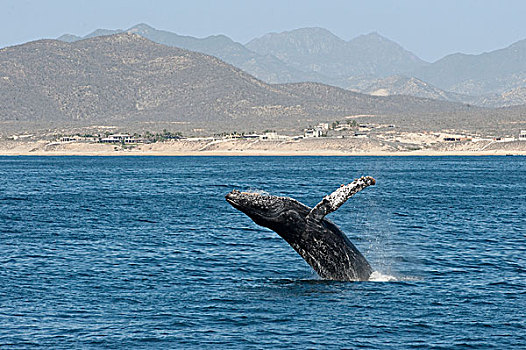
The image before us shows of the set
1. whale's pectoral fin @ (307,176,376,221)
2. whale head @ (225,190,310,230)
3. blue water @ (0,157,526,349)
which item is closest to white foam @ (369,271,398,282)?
blue water @ (0,157,526,349)

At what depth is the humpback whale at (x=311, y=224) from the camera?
79.3 ft

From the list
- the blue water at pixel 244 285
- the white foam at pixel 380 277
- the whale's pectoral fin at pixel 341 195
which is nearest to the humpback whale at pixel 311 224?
the whale's pectoral fin at pixel 341 195

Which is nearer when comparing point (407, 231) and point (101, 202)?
point (407, 231)

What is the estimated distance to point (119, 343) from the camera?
74.7 feet

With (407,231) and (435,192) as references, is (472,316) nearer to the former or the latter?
(407,231)

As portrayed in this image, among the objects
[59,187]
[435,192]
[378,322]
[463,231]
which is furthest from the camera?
[59,187]

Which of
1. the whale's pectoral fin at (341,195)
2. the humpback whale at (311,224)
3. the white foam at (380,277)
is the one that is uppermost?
the whale's pectoral fin at (341,195)

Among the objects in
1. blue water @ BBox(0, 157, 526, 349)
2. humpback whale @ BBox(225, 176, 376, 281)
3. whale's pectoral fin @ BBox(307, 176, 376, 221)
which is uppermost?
whale's pectoral fin @ BBox(307, 176, 376, 221)

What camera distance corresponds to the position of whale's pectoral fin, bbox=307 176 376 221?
22750 millimetres

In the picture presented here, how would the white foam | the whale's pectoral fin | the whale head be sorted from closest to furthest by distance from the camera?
the whale's pectoral fin < the whale head < the white foam

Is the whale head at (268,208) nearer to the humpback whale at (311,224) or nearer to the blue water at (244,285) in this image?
the humpback whale at (311,224)

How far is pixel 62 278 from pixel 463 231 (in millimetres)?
26231

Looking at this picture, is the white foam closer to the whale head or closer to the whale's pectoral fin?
the whale head

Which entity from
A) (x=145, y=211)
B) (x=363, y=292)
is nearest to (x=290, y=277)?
(x=363, y=292)
